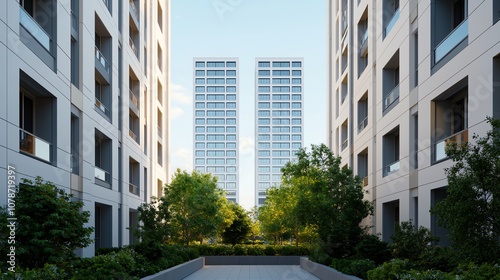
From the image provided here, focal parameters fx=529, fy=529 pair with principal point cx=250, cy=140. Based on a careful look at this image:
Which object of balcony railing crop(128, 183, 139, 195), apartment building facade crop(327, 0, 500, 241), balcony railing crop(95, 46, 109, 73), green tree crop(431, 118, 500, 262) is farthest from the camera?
balcony railing crop(128, 183, 139, 195)

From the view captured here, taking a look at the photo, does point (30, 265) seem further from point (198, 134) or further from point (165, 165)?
point (198, 134)

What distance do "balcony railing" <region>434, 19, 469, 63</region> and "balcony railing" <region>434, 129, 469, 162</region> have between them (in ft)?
9.13

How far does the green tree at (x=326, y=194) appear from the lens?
25.6 meters

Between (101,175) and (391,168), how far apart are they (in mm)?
13307

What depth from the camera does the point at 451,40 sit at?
1688 cm

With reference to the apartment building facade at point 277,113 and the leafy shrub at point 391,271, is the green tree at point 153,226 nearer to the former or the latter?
the leafy shrub at point 391,271

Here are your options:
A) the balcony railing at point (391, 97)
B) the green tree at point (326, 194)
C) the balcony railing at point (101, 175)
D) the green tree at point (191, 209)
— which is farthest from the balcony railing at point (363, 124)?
the balcony railing at point (101, 175)

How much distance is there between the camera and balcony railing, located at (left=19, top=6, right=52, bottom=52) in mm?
14953

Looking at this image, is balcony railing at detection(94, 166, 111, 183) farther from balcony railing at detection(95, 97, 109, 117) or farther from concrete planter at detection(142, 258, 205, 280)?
concrete planter at detection(142, 258, 205, 280)

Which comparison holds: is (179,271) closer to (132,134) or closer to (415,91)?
(415,91)

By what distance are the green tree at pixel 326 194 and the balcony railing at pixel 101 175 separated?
959 cm

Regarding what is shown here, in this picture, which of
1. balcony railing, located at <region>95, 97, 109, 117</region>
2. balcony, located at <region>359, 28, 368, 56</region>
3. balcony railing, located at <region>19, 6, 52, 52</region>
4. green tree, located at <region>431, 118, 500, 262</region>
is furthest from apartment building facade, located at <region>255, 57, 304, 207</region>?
green tree, located at <region>431, 118, 500, 262</region>

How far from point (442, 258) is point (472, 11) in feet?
23.0

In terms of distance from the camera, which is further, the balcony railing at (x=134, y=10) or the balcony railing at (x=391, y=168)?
the balcony railing at (x=134, y=10)
